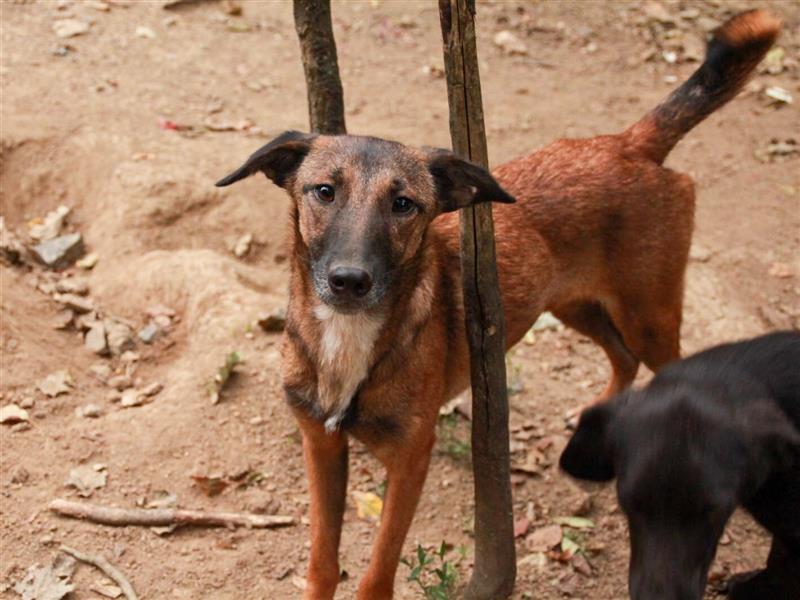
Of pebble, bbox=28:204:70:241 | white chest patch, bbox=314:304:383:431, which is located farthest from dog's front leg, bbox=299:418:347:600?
pebble, bbox=28:204:70:241

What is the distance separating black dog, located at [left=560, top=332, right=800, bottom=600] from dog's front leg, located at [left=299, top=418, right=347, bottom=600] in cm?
121

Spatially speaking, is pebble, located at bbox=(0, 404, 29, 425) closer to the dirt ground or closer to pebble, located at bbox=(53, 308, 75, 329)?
the dirt ground

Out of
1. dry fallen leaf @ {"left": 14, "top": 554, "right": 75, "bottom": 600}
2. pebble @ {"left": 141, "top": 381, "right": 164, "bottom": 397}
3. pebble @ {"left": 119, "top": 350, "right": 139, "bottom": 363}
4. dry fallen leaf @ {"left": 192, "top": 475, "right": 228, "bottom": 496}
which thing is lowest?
dry fallen leaf @ {"left": 192, "top": 475, "right": 228, "bottom": 496}

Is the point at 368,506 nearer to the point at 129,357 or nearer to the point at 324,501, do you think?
the point at 324,501

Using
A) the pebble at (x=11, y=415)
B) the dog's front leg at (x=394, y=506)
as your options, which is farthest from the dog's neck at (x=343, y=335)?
the pebble at (x=11, y=415)

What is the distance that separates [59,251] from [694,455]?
4.73m

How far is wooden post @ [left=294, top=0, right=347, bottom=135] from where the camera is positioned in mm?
5324

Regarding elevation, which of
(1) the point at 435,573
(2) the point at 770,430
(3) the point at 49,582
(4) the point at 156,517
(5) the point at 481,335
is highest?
(2) the point at 770,430

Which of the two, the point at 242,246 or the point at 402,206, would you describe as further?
the point at 242,246

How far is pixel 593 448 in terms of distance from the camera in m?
4.03

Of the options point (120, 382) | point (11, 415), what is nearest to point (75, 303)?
point (120, 382)

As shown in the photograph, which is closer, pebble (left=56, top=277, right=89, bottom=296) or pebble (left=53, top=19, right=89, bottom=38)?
pebble (left=56, top=277, right=89, bottom=296)

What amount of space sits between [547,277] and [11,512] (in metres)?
2.90

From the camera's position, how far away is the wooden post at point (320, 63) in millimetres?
5324
